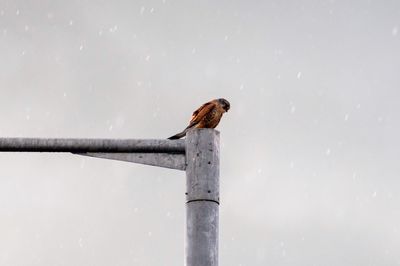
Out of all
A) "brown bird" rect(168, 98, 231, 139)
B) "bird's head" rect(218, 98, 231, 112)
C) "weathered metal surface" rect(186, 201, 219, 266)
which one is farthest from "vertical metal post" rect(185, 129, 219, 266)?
"bird's head" rect(218, 98, 231, 112)

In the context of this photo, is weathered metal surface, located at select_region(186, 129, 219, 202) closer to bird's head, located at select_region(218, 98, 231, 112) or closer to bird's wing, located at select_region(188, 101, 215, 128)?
bird's wing, located at select_region(188, 101, 215, 128)

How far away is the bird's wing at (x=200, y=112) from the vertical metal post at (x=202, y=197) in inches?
23.3

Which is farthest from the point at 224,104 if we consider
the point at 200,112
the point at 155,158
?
the point at 155,158

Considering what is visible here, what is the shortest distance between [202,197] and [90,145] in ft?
2.16

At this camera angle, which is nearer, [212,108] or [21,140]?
[21,140]

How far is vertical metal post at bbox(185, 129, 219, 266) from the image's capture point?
3.62m

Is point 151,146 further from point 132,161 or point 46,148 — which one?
point 46,148

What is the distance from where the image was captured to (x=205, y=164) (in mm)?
3801

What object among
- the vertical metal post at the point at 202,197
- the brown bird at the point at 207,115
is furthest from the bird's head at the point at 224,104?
the vertical metal post at the point at 202,197

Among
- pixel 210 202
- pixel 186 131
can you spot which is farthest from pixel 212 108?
pixel 210 202

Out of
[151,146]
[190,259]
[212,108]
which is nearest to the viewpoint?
[190,259]

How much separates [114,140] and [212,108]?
0.85 metres

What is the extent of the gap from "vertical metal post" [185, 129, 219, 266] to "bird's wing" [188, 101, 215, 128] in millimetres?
593

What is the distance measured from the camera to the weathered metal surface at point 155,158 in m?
3.89
